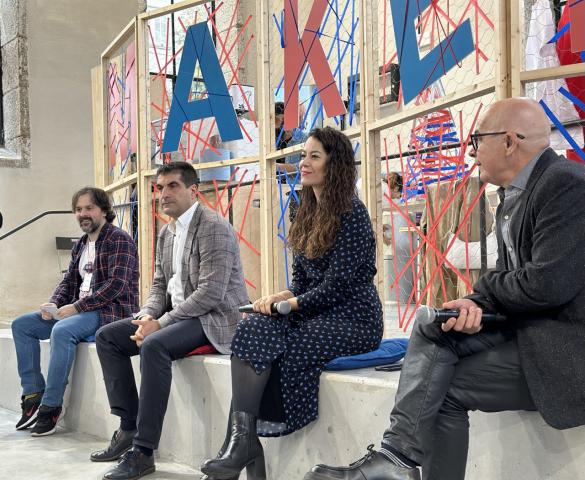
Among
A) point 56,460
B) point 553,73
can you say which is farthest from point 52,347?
point 553,73

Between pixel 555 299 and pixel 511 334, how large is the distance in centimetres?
22

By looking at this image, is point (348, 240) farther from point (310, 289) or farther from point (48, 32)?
point (48, 32)

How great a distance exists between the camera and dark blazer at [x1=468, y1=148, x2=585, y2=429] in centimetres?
204

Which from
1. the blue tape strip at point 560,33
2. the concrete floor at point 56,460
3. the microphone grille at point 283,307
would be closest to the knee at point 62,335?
the concrete floor at point 56,460

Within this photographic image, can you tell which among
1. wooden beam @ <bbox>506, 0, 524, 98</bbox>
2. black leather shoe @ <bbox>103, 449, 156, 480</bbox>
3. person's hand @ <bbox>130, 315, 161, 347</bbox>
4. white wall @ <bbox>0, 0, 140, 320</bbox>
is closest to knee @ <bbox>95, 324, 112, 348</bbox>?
person's hand @ <bbox>130, 315, 161, 347</bbox>

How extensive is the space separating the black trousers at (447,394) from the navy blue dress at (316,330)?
29.6 inches

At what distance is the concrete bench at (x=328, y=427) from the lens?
7.45 ft

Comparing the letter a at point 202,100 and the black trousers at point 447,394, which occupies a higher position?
the letter a at point 202,100

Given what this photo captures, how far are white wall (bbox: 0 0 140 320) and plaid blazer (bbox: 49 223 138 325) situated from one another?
543cm

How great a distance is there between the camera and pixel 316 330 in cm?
295

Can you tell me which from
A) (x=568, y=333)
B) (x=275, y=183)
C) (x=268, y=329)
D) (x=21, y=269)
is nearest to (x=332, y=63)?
(x=275, y=183)

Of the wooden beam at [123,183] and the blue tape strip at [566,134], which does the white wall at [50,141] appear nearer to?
the wooden beam at [123,183]

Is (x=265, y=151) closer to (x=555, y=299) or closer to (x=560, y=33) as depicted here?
(x=560, y=33)

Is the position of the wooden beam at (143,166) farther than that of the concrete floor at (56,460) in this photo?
Yes
